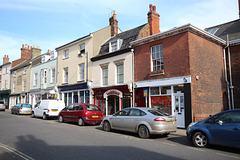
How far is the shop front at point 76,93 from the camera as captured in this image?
20.7 m

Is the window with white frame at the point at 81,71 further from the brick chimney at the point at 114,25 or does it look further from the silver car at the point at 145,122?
the silver car at the point at 145,122

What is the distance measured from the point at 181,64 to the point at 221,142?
6.95m

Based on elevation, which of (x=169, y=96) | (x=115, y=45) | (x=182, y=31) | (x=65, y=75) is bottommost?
(x=169, y=96)

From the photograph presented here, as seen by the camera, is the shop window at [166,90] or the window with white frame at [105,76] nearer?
the shop window at [166,90]

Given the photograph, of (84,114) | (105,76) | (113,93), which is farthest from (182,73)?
(105,76)

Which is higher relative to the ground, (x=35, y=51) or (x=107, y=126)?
(x=35, y=51)

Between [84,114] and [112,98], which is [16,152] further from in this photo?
[112,98]

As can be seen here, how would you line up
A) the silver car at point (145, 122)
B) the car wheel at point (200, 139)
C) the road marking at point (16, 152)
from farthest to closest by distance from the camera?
1. the silver car at point (145, 122)
2. the car wheel at point (200, 139)
3. the road marking at point (16, 152)

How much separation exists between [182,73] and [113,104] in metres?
7.70

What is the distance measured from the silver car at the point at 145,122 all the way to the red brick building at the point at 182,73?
348 centimetres

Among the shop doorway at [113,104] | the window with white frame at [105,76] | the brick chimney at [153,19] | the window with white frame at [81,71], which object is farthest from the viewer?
the window with white frame at [81,71]

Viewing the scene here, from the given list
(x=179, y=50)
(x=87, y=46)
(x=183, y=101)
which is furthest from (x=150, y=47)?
(x=87, y=46)

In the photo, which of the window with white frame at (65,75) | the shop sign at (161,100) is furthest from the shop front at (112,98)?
the window with white frame at (65,75)

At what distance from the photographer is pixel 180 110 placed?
41.4 ft
